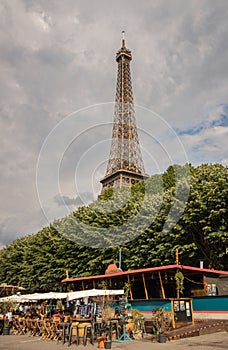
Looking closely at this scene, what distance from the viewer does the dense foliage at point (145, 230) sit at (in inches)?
1101

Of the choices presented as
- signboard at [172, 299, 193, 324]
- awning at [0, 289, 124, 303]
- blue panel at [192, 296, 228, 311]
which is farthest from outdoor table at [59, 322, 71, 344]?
blue panel at [192, 296, 228, 311]

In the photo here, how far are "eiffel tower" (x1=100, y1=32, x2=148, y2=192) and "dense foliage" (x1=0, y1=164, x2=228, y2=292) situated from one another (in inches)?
1331

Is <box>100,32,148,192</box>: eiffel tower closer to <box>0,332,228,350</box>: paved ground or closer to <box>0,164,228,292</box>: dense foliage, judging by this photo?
<box>0,164,228,292</box>: dense foliage

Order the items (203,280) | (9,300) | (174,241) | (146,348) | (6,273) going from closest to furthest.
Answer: (146,348)
(203,280)
(9,300)
(174,241)
(6,273)

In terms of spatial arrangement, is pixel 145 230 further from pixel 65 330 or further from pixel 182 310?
pixel 65 330

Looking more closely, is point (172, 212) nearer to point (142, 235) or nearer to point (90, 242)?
point (142, 235)

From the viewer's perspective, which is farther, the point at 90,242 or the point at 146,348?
the point at 90,242

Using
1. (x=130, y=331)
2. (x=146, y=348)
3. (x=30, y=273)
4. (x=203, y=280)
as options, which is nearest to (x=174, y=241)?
(x=203, y=280)

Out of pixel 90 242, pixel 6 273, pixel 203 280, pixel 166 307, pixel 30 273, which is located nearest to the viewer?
pixel 166 307

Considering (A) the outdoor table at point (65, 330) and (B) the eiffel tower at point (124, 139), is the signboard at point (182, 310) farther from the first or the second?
(B) the eiffel tower at point (124, 139)

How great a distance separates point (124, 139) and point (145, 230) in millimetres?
62012

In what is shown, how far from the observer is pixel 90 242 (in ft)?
121

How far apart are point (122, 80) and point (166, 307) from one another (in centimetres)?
8780

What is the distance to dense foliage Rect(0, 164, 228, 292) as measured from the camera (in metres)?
28.0
